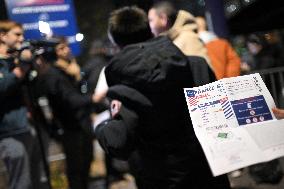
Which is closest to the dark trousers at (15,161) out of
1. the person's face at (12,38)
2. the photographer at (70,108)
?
the photographer at (70,108)

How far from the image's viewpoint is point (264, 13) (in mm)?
10398

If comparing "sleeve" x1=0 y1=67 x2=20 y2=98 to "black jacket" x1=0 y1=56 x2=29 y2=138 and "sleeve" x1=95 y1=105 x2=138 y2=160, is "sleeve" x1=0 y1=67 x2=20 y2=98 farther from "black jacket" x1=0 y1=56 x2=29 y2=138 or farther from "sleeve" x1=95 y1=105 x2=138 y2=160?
"sleeve" x1=95 y1=105 x2=138 y2=160

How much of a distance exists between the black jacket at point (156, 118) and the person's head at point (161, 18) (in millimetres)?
295

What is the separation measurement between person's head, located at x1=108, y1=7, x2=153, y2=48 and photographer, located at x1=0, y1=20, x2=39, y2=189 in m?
1.44

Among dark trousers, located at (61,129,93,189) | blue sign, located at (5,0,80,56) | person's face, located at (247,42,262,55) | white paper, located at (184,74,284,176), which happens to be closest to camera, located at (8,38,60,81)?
dark trousers, located at (61,129,93,189)

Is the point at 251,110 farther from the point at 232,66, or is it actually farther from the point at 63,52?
the point at 63,52

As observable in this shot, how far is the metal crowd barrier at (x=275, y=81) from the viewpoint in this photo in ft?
15.3

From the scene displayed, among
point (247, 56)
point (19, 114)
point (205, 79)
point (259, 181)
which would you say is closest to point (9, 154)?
point (19, 114)

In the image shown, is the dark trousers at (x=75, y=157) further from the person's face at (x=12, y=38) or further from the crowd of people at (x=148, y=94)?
the person's face at (x=12, y=38)

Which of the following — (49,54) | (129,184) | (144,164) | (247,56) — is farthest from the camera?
(247,56)

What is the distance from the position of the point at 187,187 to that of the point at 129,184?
286 cm

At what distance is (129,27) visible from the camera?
206 cm

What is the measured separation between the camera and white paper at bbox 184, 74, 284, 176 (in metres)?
1.35

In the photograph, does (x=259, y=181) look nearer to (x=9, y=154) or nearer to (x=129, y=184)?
(x=129, y=184)
